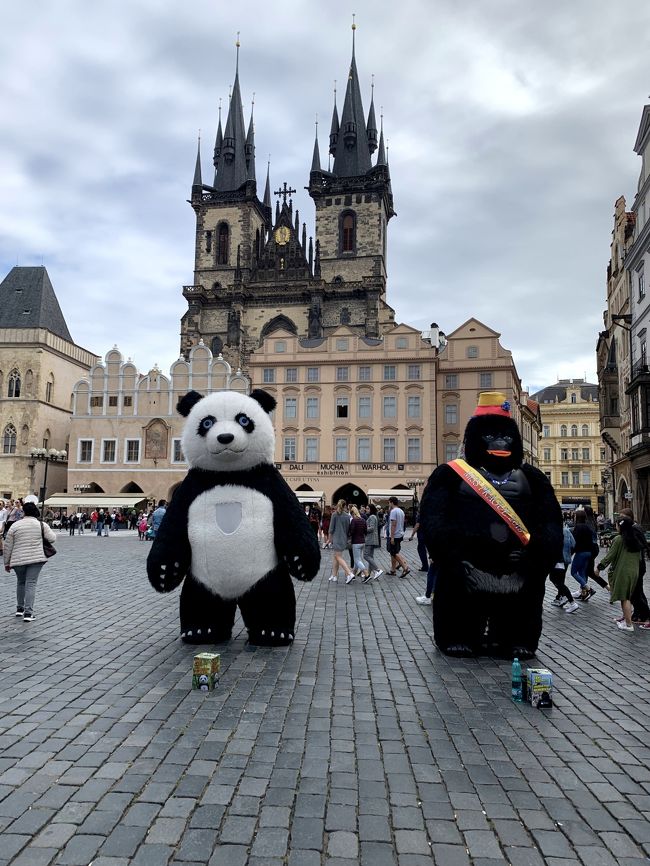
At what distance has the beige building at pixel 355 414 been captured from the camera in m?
38.5

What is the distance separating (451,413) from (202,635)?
34.5 meters

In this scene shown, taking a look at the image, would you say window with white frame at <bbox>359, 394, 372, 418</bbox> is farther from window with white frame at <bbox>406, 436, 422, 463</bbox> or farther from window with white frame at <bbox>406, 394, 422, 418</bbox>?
window with white frame at <bbox>406, 436, 422, 463</bbox>

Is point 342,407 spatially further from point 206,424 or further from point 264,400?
point 206,424

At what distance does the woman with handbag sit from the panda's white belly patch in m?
2.79

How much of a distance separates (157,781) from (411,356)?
120 feet

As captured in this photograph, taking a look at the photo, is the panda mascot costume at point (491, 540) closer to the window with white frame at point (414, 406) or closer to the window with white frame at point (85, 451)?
the window with white frame at point (414, 406)

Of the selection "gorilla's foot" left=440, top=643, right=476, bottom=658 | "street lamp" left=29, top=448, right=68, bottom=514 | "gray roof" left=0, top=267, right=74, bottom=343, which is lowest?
"gorilla's foot" left=440, top=643, right=476, bottom=658

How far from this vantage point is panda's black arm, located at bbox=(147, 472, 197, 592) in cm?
598

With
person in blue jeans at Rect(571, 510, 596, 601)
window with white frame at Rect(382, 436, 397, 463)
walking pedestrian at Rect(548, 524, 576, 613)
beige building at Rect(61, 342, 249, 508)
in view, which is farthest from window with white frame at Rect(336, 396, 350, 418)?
walking pedestrian at Rect(548, 524, 576, 613)

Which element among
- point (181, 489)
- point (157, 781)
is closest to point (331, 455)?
point (181, 489)

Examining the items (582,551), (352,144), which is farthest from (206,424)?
(352,144)

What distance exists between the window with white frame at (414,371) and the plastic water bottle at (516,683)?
114ft

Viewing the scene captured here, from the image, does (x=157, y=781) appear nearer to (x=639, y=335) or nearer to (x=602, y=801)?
(x=602, y=801)

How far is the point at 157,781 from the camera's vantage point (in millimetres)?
3342
